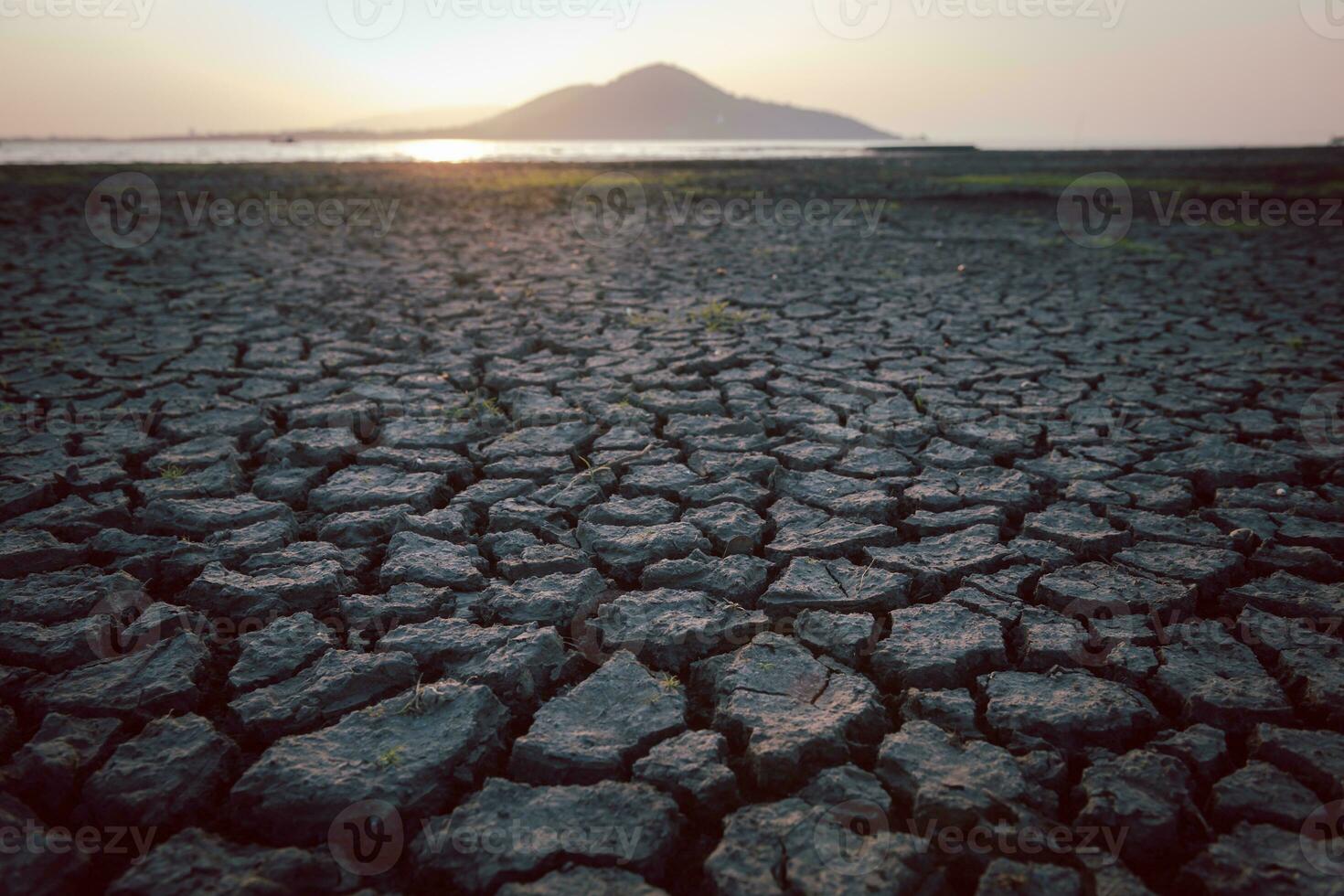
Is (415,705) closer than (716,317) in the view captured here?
Yes

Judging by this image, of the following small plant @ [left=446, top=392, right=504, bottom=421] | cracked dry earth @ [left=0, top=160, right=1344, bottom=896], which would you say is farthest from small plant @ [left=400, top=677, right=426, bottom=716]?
small plant @ [left=446, top=392, right=504, bottom=421]

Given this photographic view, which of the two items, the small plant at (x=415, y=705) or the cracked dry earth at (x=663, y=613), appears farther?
the small plant at (x=415, y=705)

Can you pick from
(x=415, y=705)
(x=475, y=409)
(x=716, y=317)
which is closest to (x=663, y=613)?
(x=415, y=705)

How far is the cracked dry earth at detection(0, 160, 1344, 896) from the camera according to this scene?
45.2 inches

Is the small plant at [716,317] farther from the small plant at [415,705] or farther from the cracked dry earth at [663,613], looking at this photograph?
the small plant at [415,705]

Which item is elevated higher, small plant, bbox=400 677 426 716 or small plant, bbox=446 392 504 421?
small plant, bbox=446 392 504 421

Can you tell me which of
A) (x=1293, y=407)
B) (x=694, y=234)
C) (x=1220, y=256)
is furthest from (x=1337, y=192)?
(x=1293, y=407)

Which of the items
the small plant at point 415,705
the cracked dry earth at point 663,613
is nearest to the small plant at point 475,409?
the cracked dry earth at point 663,613

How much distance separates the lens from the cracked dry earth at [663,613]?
3.77 feet

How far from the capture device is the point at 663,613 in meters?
1.71

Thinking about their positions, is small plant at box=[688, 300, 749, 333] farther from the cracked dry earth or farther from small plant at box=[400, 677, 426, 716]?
small plant at box=[400, 677, 426, 716]

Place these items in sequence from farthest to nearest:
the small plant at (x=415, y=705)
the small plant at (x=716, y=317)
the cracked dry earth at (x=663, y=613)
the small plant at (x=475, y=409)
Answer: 1. the small plant at (x=716, y=317)
2. the small plant at (x=475, y=409)
3. the small plant at (x=415, y=705)
4. the cracked dry earth at (x=663, y=613)

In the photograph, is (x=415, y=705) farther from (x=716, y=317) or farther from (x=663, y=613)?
(x=716, y=317)

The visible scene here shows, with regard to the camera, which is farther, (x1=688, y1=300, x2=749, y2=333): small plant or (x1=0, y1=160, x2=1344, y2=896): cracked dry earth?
(x1=688, y1=300, x2=749, y2=333): small plant
